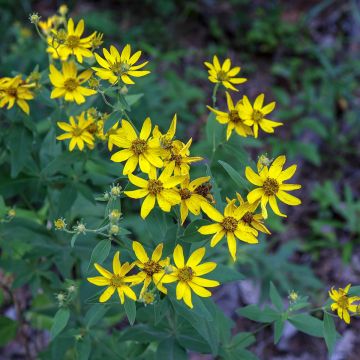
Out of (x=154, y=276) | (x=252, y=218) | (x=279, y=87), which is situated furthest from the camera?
(x=279, y=87)

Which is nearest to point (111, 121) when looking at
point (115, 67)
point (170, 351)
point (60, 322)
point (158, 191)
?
point (115, 67)

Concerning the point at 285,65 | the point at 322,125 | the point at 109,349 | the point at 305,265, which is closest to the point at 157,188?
the point at 109,349

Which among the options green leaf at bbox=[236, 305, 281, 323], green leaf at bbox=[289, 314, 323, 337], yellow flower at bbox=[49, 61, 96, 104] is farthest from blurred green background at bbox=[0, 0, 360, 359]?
green leaf at bbox=[289, 314, 323, 337]

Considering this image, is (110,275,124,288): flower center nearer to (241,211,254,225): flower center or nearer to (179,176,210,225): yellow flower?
(179,176,210,225): yellow flower

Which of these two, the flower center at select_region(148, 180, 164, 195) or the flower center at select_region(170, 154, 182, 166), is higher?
the flower center at select_region(170, 154, 182, 166)

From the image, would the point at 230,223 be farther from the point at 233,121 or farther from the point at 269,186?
the point at 233,121

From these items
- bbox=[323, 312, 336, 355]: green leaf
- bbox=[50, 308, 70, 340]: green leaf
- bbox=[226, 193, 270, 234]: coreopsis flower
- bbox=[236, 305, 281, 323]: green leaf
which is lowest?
bbox=[50, 308, 70, 340]: green leaf
